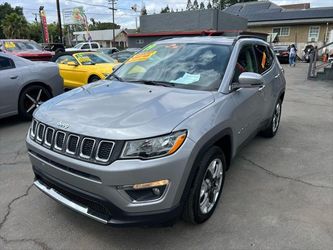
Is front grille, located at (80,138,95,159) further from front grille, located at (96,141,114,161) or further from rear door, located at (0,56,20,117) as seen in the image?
rear door, located at (0,56,20,117)

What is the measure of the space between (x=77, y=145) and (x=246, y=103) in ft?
6.77

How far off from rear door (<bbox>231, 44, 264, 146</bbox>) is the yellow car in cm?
566

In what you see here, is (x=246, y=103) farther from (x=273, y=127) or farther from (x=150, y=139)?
(x=273, y=127)

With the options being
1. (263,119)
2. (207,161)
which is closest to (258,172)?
(263,119)

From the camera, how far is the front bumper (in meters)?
2.27

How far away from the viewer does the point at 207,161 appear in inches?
107

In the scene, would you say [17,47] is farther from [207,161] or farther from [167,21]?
[167,21]

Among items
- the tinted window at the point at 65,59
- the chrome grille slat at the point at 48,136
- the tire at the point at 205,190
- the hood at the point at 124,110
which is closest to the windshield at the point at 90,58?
the tinted window at the point at 65,59

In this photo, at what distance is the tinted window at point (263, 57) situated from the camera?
451 centimetres

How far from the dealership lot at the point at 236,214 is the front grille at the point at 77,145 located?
33.8 inches

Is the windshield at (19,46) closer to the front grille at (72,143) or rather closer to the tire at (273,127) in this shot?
the tire at (273,127)

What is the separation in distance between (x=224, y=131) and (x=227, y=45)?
4.27 feet

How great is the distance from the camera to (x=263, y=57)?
187 inches

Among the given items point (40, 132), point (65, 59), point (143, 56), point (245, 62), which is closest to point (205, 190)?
point (40, 132)
